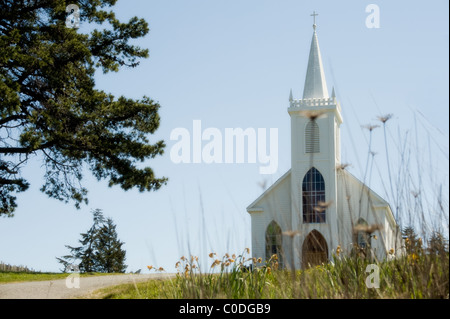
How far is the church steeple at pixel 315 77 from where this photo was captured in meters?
32.6

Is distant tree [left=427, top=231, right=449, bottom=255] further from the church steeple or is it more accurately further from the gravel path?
the church steeple

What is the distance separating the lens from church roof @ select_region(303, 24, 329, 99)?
32.6 meters

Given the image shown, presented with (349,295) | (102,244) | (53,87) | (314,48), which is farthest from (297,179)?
(349,295)

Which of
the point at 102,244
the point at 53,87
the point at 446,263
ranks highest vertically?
the point at 53,87

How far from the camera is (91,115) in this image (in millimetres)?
18734

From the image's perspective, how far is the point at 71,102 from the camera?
60.7 feet

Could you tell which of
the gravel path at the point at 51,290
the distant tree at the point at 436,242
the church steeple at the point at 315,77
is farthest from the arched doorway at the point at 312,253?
the church steeple at the point at 315,77

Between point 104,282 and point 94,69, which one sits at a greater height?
point 94,69

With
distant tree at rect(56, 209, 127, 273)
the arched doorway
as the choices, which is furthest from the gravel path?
distant tree at rect(56, 209, 127, 273)

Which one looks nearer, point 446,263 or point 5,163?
point 446,263

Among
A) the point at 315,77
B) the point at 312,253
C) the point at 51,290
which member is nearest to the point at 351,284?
the point at 312,253

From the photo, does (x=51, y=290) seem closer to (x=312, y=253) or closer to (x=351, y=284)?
(x=312, y=253)

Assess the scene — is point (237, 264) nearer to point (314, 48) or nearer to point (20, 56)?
point (20, 56)
